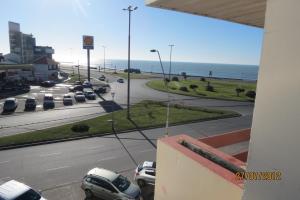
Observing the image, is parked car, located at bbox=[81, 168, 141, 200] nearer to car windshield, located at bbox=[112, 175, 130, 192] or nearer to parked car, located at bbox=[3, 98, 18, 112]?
car windshield, located at bbox=[112, 175, 130, 192]

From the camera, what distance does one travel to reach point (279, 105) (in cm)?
302

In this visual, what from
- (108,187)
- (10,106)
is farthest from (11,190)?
(10,106)

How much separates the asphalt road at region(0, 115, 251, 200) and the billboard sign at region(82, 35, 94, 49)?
53915mm

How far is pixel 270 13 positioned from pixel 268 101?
41.6 inches

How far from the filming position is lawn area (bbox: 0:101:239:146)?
81.4 feet

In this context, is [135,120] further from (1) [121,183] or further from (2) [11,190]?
(2) [11,190]

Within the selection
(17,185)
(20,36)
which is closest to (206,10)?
(17,185)

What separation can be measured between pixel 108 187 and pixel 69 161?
649cm

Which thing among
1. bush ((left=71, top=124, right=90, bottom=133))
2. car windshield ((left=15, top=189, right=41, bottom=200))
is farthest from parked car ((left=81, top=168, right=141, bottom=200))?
bush ((left=71, top=124, right=90, bottom=133))

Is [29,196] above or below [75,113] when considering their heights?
above

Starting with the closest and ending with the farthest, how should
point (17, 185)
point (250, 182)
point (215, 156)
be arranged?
1. point (250, 182)
2. point (215, 156)
3. point (17, 185)

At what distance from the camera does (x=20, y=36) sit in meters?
104

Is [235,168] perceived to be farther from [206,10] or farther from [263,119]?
[206,10]

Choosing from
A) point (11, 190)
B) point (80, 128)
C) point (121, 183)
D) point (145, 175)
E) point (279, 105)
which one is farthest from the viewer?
point (80, 128)
